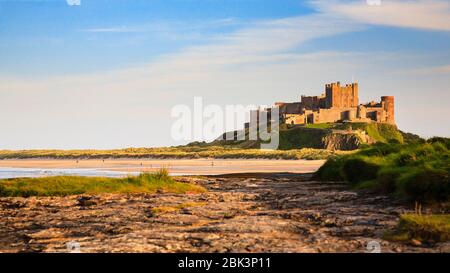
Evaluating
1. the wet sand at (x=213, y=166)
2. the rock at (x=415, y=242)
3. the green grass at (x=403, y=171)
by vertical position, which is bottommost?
the wet sand at (x=213, y=166)

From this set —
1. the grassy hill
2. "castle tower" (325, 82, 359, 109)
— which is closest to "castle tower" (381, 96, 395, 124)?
"castle tower" (325, 82, 359, 109)

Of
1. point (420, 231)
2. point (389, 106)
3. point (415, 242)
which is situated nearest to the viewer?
point (415, 242)

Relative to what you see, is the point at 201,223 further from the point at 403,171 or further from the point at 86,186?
the point at 86,186

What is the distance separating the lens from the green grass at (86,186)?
980 inches

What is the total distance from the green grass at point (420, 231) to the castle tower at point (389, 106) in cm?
14674

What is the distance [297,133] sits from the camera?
129750mm

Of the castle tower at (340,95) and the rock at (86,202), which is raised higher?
the castle tower at (340,95)

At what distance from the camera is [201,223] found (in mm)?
15570

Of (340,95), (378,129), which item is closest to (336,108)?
(340,95)

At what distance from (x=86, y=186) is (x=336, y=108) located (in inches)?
4978

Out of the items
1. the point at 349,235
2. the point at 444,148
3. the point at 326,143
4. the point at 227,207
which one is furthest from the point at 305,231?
the point at 326,143

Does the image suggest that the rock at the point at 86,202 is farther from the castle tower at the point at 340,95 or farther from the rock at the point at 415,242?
the castle tower at the point at 340,95

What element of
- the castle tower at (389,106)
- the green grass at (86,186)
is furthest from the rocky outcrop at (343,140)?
the green grass at (86,186)

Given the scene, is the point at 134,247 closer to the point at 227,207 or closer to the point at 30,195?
the point at 227,207
